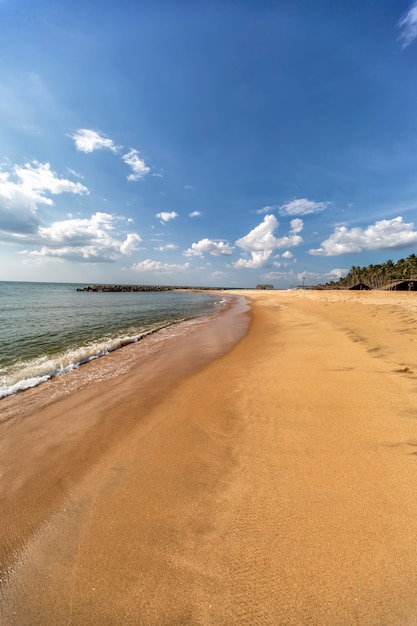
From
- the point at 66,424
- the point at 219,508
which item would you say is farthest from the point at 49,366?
the point at 219,508

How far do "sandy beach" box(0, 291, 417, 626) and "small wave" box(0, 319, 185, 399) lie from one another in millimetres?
2017

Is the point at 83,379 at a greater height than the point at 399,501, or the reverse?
the point at 399,501

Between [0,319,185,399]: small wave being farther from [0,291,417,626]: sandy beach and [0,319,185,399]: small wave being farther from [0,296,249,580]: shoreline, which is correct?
[0,291,417,626]: sandy beach

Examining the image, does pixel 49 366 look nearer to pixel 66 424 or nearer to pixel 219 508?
pixel 66 424

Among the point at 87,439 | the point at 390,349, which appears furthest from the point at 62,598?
the point at 390,349

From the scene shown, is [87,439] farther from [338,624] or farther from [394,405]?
[394,405]

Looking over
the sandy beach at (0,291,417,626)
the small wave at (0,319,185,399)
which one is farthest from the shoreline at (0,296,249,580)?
the small wave at (0,319,185,399)

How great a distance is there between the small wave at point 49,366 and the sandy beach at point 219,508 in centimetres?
202

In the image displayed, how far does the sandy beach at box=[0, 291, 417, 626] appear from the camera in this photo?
192 cm

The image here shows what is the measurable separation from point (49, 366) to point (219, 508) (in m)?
8.03

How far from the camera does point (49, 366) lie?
841 centimetres

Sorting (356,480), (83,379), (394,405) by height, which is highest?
(394,405)

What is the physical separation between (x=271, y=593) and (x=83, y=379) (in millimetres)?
7191

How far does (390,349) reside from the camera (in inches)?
290
